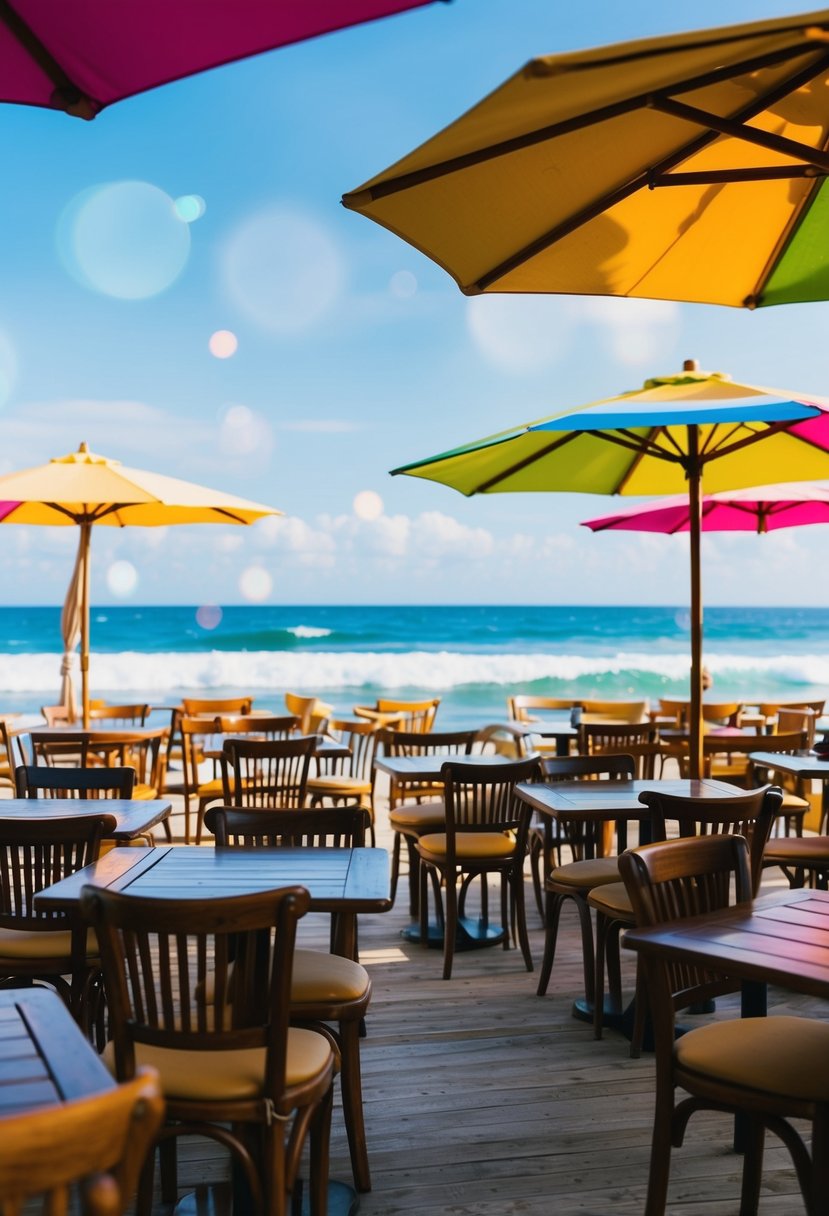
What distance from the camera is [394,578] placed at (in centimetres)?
4181

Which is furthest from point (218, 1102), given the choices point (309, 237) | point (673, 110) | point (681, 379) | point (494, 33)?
point (309, 237)

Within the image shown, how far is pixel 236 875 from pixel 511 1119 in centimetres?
121

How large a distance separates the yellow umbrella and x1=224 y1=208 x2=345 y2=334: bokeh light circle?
65.4 feet

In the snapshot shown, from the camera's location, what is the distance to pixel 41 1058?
1.70 meters

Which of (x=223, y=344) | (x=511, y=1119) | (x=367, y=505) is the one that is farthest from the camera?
(x=367, y=505)

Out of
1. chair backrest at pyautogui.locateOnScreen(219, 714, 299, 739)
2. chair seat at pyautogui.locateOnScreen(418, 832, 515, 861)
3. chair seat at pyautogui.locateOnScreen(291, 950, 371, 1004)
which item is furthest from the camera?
chair backrest at pyautogui.locateOnScreen(219, 714, 299, 739)

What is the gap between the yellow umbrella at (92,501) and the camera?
635 cm

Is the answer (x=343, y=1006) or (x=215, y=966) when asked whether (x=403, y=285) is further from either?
(x=215, y=966)

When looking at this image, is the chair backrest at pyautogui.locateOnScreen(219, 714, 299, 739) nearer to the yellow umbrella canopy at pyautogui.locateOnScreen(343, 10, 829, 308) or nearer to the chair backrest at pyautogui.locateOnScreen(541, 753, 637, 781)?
the chair backrest at pyautogui.locateOnScreen(541, 753, 637, 781)

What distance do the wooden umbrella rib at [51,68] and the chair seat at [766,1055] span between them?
255cm

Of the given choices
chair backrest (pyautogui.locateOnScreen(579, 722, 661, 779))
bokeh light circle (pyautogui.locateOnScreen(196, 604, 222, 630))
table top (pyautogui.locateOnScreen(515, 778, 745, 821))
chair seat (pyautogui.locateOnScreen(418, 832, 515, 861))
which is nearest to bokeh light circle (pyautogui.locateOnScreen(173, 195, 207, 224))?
bokeh light circle (pyautogui.locateOnScreen(196, 604, 222, 630))

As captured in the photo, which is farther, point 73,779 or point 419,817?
point 419,817

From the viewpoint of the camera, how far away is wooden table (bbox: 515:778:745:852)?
4.00 m

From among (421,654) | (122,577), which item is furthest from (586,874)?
(122,577)
